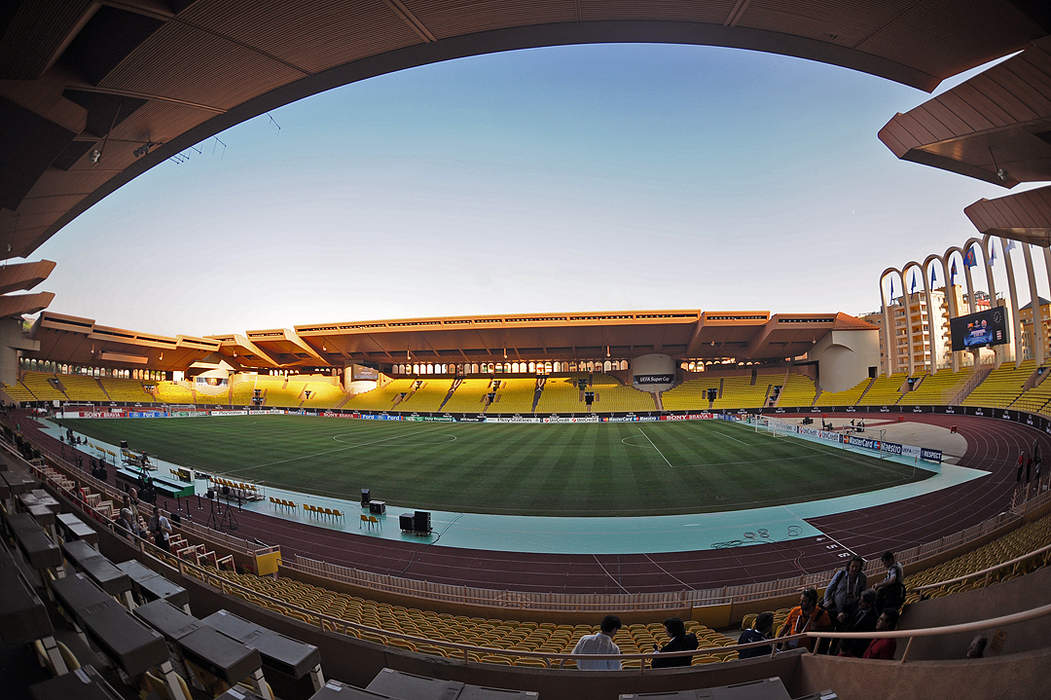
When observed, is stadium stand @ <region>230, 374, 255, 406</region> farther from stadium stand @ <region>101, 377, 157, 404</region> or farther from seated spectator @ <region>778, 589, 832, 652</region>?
seated spectator @ <region>778, 589, 832, 652</region>

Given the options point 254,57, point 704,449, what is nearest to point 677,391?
point 704,449

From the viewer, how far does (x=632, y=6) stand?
19.7ft

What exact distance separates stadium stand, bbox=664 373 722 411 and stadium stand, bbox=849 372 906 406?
49.3ft

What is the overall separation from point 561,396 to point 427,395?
20.4 meters

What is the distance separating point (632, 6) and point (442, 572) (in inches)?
536

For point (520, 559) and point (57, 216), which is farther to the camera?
point (520, 559)

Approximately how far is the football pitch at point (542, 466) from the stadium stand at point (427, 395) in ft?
57.5

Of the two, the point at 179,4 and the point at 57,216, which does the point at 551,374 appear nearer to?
the point at 57,216

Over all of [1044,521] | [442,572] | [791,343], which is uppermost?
[791,343]

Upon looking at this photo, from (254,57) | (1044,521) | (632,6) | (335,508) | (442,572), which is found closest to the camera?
(632,6)

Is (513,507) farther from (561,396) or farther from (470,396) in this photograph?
(470,396)

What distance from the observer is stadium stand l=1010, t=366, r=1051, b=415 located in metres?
24.6

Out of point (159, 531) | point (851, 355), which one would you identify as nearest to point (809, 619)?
point (159, 531)

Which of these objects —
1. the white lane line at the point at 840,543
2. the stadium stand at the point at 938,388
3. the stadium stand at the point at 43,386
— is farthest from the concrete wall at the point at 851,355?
the stadium stand at the point at 43,386
